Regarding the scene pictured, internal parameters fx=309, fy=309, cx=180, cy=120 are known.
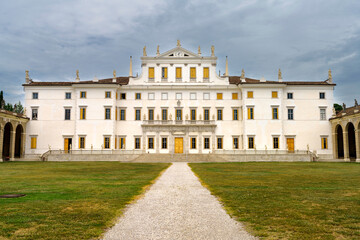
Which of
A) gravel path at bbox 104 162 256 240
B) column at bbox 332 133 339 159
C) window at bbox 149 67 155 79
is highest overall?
window at bbox 149 67 155 79

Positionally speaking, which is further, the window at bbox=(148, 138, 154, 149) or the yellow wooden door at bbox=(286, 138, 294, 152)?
the window at bbox=(148, 138, 154, 149)

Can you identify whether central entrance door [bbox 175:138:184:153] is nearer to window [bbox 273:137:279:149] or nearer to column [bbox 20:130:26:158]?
window [bbox 273:137:279:149]

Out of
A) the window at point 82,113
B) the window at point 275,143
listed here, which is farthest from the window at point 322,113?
the window at point 82,113

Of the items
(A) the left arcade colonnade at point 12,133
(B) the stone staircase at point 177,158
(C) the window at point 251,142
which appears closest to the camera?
(A) the left arcade colonnade at point 12,133

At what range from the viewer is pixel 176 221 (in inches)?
294

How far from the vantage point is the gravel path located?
249 inches

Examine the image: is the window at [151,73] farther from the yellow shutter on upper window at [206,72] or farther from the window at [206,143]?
the window at [206,143]

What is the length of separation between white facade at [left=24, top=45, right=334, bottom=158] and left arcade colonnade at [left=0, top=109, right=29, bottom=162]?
3.85ft

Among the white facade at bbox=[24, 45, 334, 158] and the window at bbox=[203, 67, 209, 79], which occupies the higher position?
the window at bbox=[203, 67, 209, 79]

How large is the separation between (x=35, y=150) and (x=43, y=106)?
684 centimetres

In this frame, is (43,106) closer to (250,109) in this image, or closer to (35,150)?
(35,150)

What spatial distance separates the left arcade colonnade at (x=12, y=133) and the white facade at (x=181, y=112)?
1.17 m

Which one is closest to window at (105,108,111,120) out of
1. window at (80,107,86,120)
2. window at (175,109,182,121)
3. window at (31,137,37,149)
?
window at (80,107,86,120)

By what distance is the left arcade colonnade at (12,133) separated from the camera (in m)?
39.7
